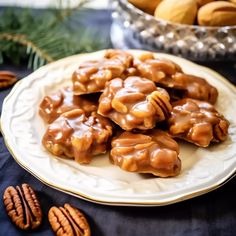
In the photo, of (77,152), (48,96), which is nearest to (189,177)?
(77,152)

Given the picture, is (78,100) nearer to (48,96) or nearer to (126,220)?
(48,96)

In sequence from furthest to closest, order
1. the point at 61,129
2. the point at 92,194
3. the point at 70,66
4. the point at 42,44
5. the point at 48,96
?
the point at 42,44, the point at 70,66, the point at 48,96, the point at 61,129, the point at 92,194

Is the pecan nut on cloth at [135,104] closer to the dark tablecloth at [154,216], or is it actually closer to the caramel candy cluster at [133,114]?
the caramel candy cluster at [133,114]

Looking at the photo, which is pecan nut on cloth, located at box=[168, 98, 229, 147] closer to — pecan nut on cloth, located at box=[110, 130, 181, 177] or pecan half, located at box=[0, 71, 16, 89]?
pecan nut on cloth, located at box=[110, 130, 181, 177]

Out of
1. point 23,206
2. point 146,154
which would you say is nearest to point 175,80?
point 146,154

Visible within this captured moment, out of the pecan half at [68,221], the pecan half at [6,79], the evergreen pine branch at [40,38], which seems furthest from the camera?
the evergreen pine branch at [40,38]

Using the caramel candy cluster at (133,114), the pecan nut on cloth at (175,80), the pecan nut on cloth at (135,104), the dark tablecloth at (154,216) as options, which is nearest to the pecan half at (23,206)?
the dark tablecloth at (154,216)

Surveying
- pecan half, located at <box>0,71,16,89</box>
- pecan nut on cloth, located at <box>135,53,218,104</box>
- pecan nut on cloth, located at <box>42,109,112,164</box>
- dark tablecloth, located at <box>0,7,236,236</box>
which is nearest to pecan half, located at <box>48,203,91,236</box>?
dark tablecloth, located at <box>0,7,236,236</box>
